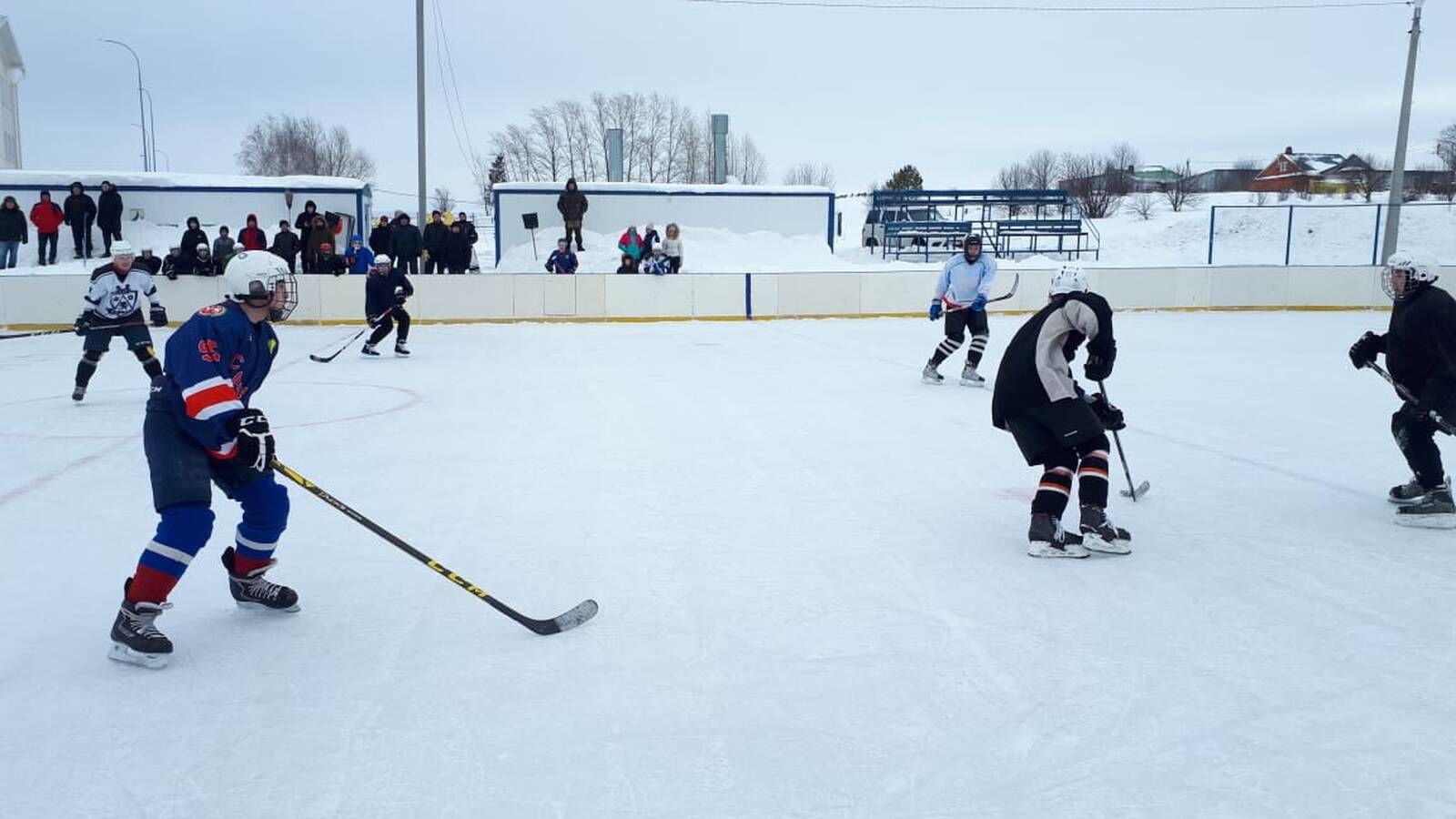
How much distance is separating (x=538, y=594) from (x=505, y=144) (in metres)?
45.8

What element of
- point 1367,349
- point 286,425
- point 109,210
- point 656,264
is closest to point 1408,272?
point 1367,349

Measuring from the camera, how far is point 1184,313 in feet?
60.5

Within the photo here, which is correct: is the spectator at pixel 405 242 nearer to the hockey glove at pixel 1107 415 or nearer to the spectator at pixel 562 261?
the spectator at pixel 562 261

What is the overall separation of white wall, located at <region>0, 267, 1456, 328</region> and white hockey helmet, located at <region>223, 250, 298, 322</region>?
13362 mm

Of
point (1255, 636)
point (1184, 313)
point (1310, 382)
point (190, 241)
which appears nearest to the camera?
point (1255, 636)

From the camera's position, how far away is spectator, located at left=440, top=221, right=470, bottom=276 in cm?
1878

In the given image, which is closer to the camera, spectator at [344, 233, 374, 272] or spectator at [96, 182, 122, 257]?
spectator at [344, 233, 374, 272]

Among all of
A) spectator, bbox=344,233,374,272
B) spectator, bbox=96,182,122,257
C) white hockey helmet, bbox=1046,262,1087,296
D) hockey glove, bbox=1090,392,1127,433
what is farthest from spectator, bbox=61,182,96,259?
hockey glove, bbox=1090,392,1127,433

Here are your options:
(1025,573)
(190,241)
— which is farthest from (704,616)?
(190,241)

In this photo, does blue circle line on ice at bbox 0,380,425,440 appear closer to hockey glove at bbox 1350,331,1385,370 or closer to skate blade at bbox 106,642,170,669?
skate blade at bbox 106,642,170,669

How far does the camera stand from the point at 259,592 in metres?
3.81

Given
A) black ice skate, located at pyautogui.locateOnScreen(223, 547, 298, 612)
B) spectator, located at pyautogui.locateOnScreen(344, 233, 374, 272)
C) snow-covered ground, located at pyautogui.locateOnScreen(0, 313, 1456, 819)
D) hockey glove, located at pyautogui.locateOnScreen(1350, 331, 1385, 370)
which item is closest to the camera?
snow-covered ground, located at pyautogui.locateOnScreen(0, 313, 1456, 819)

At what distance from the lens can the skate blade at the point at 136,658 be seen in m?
3.37

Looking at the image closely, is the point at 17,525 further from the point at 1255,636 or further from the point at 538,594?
the point at 1255,636
